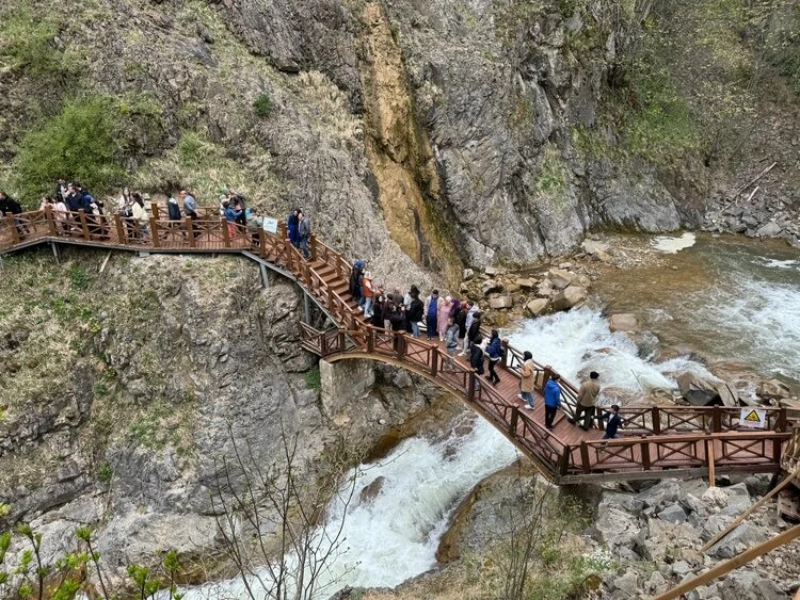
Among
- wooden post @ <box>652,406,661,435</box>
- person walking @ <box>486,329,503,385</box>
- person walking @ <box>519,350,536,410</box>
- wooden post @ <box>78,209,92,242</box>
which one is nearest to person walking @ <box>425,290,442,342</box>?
person walking @ <box>486,329,503,385</box>

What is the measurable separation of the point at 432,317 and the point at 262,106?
11.3 meters

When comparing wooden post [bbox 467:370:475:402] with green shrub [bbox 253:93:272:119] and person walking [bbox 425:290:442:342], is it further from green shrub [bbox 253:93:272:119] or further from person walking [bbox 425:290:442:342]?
green shrub [bbox 253:93:272:119]

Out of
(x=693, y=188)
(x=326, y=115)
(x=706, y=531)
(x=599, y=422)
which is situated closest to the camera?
(x=706, y=531)

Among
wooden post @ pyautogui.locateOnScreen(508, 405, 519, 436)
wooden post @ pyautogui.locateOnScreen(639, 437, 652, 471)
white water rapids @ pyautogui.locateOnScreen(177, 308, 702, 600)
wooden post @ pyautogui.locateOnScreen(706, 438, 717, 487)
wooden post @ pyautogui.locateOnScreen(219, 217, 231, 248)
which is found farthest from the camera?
wooden post @ pyautogui.locateOnScreen(219, 217, 231, 248)

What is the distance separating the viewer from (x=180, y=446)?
1527 centimetres

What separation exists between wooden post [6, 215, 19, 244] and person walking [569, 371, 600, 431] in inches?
661

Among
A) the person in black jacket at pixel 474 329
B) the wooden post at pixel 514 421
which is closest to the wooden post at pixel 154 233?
the person in black jacket at pixel 474 329

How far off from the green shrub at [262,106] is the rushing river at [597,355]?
1328 cm

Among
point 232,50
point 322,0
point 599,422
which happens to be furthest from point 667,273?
point 232,50

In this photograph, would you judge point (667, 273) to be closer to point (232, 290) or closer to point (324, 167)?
point (324, 167)

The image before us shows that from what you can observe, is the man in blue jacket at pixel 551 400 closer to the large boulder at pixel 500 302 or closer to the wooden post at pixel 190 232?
the large boulder at pixel 500 302

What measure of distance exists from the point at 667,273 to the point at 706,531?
62.1 ft

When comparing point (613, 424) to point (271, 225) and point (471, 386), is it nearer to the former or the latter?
point (471, 386)

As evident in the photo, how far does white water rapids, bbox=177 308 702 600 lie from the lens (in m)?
13.7
